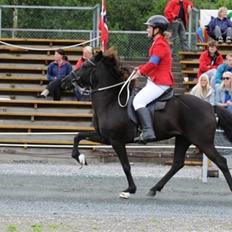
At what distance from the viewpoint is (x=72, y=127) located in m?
20.2

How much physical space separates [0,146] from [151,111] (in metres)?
6.67

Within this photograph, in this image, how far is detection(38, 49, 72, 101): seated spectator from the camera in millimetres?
21219

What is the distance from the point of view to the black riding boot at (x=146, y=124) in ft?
43.9

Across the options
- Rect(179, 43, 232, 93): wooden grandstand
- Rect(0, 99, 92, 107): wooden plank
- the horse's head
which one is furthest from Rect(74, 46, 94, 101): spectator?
the horse's head

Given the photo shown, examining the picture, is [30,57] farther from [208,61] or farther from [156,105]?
[156,105]

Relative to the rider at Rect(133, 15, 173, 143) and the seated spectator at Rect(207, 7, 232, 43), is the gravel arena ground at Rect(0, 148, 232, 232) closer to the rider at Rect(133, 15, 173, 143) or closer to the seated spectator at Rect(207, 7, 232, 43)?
the rider at Rect(133, 15, 173, 143)

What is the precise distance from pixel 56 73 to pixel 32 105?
47.5 inches

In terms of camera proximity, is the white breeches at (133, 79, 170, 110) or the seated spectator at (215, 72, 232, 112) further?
the seated spectator at (215, 72, 232, 112)

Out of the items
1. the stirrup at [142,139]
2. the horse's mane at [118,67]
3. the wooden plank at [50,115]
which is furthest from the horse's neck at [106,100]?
the wooden plank at [50,115]

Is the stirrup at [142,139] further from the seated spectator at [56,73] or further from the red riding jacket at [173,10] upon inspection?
the red riding jacket at [173,10]

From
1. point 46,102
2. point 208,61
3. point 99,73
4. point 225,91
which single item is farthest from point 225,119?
point 46,102

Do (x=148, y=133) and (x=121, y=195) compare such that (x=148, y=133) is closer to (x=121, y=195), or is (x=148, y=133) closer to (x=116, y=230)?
(x=121, y=195)

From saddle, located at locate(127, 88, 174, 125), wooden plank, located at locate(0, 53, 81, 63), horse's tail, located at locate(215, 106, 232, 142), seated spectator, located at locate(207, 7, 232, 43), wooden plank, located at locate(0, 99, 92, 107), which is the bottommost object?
wooden plank, located at locate(0, 99, 92, 107)

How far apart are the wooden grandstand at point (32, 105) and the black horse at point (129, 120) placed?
5.71 meters
